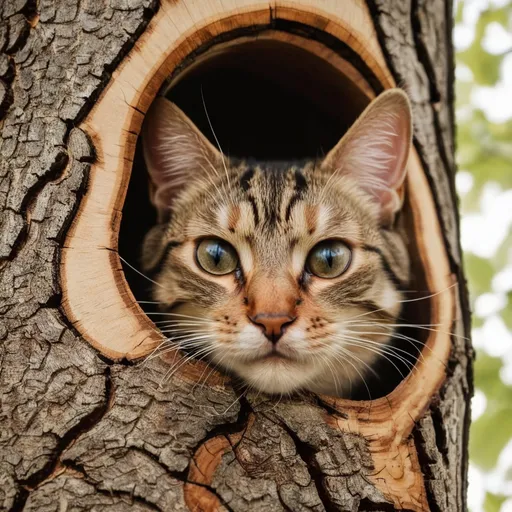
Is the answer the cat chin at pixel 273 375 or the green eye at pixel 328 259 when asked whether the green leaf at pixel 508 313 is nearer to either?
the green eye at pixel 328 259

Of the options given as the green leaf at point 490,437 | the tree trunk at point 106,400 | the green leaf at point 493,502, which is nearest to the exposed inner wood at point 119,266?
the tree trunk at point 106,400

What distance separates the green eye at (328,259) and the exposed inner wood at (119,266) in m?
0.43

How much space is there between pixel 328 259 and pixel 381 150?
1.87 feet

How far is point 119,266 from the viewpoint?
71.6 inches

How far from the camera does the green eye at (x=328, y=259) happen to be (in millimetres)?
2162

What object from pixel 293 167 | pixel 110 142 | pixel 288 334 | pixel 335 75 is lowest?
pixel 288 334

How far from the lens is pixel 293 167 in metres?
2.55

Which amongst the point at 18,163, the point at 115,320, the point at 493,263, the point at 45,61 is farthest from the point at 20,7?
the point at 493,263

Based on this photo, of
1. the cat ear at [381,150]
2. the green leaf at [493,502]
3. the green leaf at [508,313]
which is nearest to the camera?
the cat ear at [381,150]

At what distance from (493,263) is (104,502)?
212cm

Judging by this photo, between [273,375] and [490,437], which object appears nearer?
[273,375]

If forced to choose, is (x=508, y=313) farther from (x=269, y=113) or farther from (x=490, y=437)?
(x=269, y=113)

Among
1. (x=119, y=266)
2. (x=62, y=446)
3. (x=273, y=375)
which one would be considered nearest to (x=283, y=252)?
(x=273, y=375)

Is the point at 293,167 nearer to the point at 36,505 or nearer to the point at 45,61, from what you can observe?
the point at 45,61
